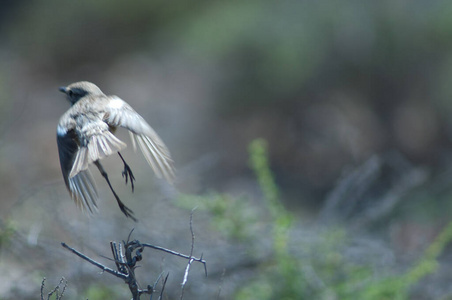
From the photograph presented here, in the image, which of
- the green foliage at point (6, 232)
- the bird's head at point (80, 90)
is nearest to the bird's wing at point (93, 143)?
the bird's head at point (80, 90)

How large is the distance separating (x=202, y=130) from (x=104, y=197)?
2901 millimetres

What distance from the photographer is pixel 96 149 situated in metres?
2.80

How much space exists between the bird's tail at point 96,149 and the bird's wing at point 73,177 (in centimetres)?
14

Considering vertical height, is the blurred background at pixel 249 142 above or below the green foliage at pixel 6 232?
above

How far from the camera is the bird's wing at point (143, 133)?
282 cm

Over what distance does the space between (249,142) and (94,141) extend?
5.68 metres

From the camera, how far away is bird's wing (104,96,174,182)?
2.82 metres

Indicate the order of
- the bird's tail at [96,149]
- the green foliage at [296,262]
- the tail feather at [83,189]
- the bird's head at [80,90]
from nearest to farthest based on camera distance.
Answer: the bird's tail at [96,149], the tail feather at [83,189], the bird's head at [80,90], the green foliage at [296,262]

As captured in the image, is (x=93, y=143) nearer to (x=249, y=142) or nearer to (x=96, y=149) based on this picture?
(x=96, y=149)

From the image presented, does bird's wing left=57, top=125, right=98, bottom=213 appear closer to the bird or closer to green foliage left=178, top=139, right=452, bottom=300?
the bird

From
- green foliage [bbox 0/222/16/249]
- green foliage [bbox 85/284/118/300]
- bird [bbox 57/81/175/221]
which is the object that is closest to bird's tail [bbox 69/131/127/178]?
bird [bbox 57/81/175/221]

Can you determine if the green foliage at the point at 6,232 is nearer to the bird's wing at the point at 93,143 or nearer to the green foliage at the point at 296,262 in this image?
the bird's wing at the point at 93,143

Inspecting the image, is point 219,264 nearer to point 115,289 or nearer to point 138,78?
point 115,289

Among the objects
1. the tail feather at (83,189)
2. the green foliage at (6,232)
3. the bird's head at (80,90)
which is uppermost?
the bird's head at (80,90)
